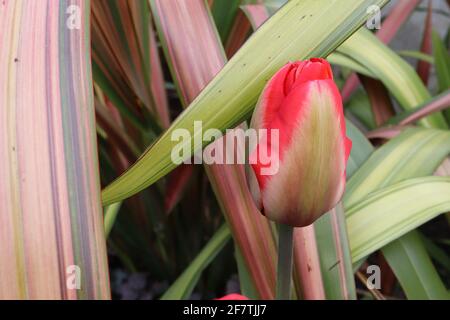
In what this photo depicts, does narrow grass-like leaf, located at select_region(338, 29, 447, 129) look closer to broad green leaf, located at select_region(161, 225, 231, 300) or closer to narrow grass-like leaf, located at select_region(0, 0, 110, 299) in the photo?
broad green leaf, located at select_region(161, 225, 231, 300)

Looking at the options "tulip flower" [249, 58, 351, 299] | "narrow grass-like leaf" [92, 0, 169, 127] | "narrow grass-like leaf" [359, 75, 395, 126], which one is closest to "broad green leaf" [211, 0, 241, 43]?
"narrow grass-like leaf" [92, 0, 169, 127]

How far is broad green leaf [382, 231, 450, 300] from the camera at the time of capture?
522mm

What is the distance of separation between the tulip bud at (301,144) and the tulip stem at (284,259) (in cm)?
1

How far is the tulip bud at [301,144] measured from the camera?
0.25 m

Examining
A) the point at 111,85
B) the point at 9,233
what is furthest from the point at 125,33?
the point at 9,233

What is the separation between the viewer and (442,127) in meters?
0.66

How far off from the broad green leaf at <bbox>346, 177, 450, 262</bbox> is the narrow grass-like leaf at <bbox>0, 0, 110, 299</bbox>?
0.23 m

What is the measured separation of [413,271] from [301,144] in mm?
320

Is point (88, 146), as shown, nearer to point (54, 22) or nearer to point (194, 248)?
point (54, 22)

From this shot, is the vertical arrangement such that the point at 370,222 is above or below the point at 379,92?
below

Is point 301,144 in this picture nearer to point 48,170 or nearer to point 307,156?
point 307,156

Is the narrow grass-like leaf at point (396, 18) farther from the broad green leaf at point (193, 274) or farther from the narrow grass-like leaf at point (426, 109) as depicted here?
the broad green leaf at point (193, 274)

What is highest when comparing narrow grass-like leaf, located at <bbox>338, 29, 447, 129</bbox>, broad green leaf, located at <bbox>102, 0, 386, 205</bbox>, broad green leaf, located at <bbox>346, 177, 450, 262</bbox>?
narrow grass-like leaf, located at <bbox>338, 29, 447, 129</bbox>
